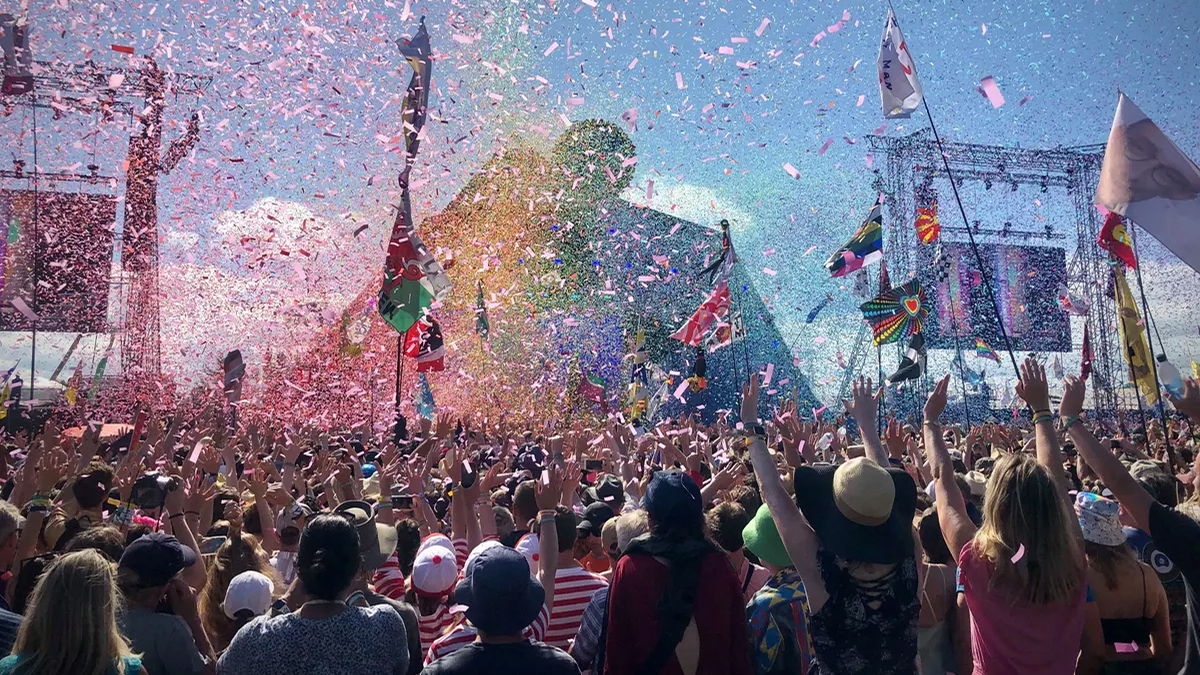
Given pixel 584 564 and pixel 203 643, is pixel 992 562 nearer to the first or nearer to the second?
pixel 584 564

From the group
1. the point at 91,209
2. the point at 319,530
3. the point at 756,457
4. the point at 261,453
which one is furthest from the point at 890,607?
the point at 91,209

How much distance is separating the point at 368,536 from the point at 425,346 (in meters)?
14.0

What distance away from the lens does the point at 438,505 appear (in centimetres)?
643

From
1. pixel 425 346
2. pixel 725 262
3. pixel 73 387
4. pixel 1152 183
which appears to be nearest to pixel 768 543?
pixel 1152 183

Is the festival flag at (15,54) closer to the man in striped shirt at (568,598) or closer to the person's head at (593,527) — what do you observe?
the person's head at (593,527)

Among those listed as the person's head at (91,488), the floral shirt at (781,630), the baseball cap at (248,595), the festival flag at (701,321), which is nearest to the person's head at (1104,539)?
the floral shirt at (781,630)

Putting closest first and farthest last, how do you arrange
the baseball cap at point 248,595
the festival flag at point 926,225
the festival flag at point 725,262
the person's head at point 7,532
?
the baseball cap at point 248,595 < the person's head at point 7,532 < the festival flag at point 725,262 < the festival flag at point 926,225

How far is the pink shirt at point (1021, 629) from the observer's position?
2807 millimetres

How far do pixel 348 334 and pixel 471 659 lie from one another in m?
25.0

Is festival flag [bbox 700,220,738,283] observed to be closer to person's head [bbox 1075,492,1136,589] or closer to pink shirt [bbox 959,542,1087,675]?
person's head [bbox 1075,492,1136,589]

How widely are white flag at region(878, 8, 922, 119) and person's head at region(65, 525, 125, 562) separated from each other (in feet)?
30.0

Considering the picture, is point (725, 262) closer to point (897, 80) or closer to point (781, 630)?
point (897, 80)

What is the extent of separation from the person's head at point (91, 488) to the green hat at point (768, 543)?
4029 mm

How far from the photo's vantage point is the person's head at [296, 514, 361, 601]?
2.72 meters
